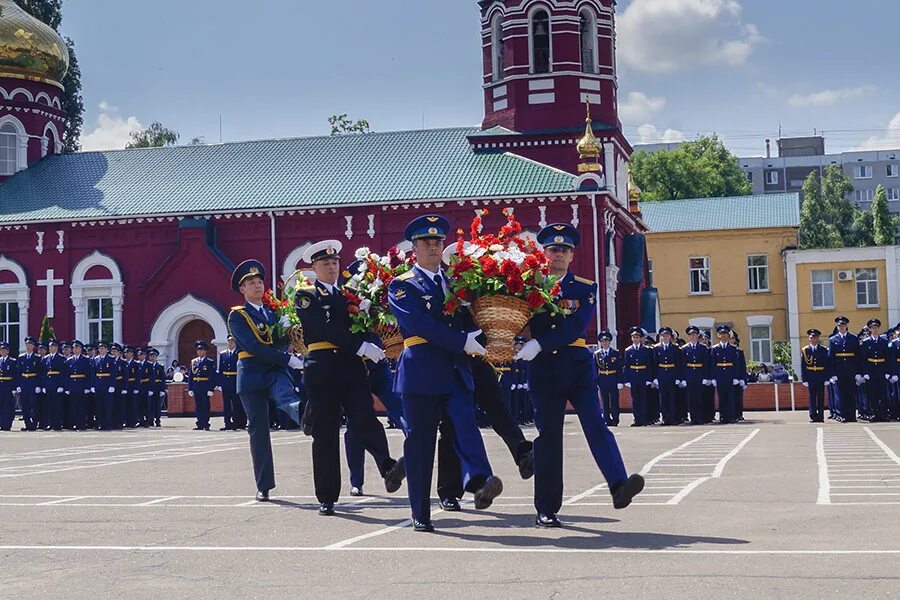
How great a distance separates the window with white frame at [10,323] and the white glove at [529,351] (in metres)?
38.2

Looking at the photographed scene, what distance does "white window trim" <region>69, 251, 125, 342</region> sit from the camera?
43.9 m

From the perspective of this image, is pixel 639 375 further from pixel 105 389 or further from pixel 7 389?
pixel 7 389

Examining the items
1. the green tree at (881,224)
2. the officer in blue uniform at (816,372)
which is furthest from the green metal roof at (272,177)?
the green tree at (881,224)

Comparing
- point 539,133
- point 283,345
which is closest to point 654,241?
point 539,133

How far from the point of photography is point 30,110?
4812 cm

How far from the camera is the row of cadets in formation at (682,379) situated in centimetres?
2662

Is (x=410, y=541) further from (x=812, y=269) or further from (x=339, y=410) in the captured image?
(x=812, y=269)

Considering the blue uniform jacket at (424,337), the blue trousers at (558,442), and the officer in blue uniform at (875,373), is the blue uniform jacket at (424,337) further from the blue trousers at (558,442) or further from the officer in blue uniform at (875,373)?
the officer in blue uniform at (875,373)

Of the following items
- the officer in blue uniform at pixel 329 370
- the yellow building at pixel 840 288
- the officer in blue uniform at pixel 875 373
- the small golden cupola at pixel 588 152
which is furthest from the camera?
the yellow building at pixel 840 288

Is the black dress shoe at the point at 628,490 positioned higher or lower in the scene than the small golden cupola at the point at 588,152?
lower

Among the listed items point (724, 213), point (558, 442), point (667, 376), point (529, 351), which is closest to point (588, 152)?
point (667, 376)

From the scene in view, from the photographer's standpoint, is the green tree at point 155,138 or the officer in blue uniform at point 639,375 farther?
the green tree at point 155,138

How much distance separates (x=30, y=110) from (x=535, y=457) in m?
42.4

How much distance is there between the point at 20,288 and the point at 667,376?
85.9 ft
